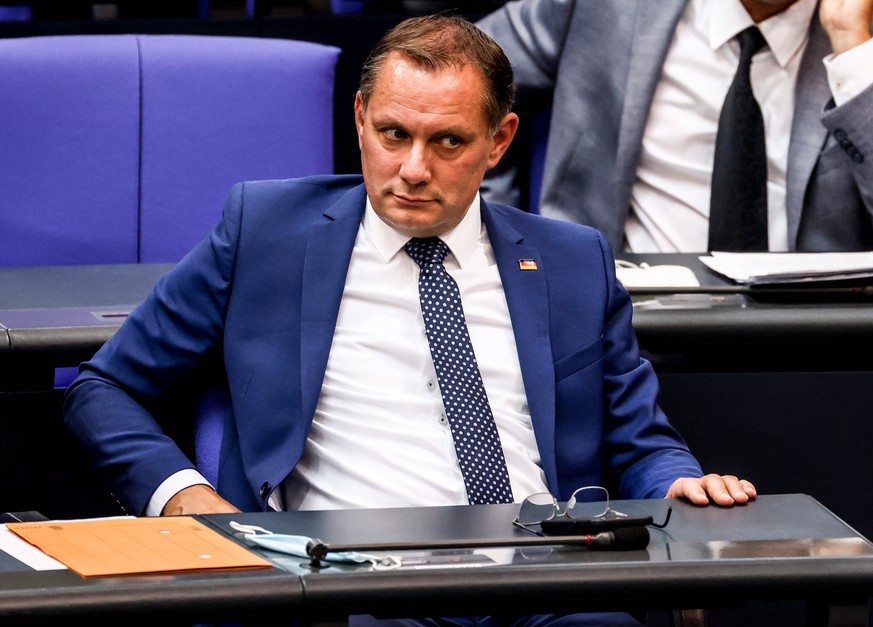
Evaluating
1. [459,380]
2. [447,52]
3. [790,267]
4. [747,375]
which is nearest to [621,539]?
[459,380]

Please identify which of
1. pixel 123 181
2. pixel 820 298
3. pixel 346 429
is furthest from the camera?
pixel 123 181

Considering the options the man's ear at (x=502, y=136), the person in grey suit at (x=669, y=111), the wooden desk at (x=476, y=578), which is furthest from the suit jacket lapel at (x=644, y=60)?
the wooden desk at (x=476, y=578)

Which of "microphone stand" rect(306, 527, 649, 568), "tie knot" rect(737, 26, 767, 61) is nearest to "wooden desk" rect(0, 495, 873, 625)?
"microphone stand" rect(306, 527, 649, 568)

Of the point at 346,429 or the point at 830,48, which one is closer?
the point at 346,429

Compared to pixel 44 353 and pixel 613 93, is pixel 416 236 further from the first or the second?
pixel 613 93

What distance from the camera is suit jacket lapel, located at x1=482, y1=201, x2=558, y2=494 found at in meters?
1.90

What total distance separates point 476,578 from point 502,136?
890 mm

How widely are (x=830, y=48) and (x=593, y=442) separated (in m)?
1.36

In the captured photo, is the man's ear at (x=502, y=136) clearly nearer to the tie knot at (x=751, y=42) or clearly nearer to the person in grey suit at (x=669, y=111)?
the person in grey suit at (x=669, y=111)

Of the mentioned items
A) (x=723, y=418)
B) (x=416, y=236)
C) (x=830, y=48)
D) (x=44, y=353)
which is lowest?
(x=723, y=418)

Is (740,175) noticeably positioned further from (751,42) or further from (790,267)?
(790,267)

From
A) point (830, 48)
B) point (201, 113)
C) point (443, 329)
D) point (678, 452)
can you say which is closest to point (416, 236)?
point (443, 329)

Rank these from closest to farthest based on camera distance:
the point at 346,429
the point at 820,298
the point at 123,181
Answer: the point at 346,429 < the point at 820,298 < the point at 123,181

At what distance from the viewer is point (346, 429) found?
1.90 meters
